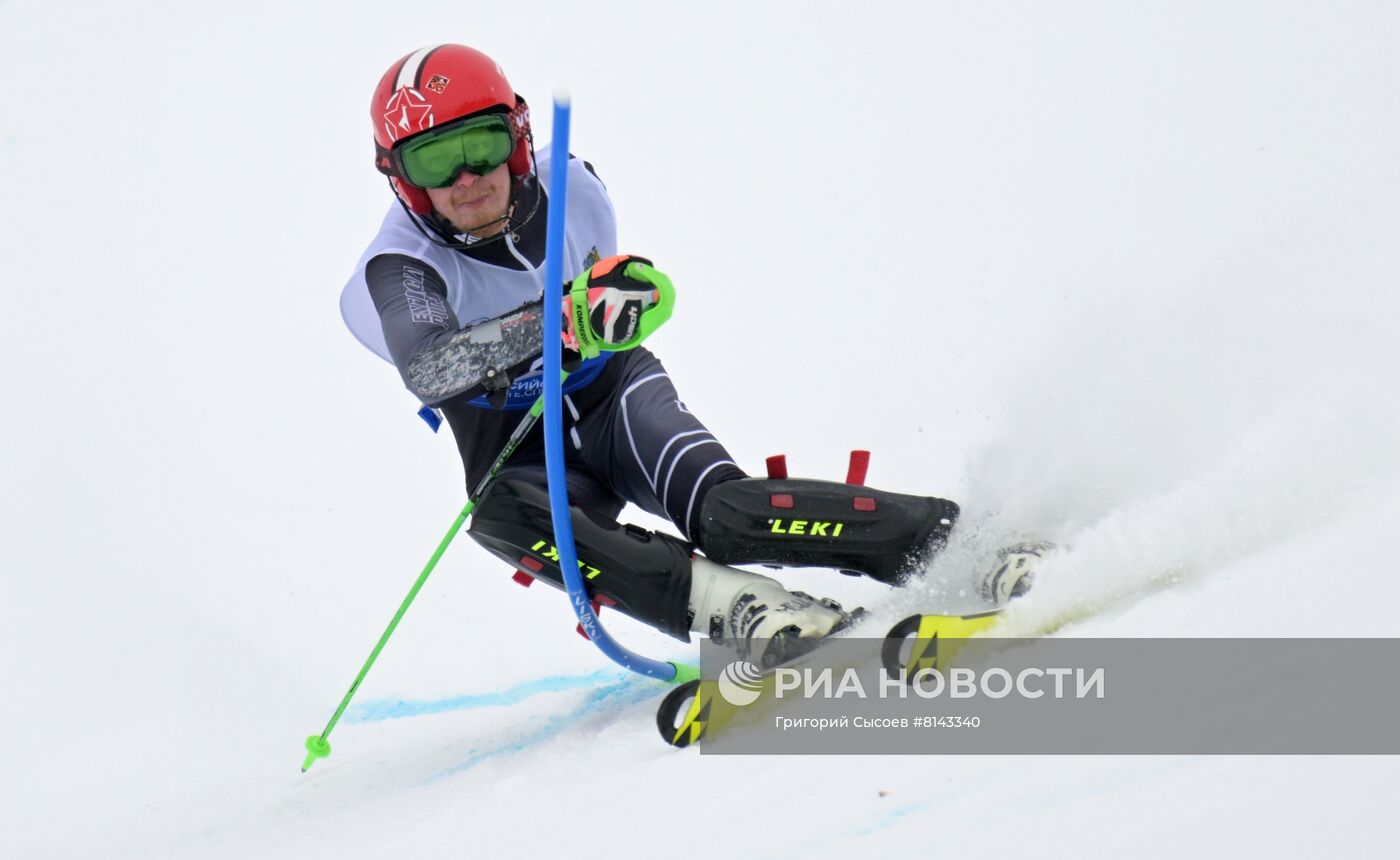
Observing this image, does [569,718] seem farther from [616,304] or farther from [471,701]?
[616,304]

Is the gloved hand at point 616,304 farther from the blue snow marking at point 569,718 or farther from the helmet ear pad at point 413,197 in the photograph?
the blue snow marking at point 569,718

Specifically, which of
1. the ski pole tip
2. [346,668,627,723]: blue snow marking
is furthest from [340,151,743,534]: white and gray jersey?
[346,668,627,723]: blue snow marking

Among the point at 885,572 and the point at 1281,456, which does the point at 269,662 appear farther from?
the point at 1281,456

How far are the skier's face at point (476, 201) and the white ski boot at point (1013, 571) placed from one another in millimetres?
1466

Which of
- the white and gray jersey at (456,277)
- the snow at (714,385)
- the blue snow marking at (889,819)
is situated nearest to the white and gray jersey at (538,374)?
the white and gray jersey at (456,277)

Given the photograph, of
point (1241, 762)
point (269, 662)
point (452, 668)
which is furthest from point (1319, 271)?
point (269, 662)

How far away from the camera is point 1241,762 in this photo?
1526 millimetres

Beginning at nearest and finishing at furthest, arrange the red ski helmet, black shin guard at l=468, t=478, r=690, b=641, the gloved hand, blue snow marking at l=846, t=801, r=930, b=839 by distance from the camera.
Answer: blue snow marking at l=846, t=801, r=930, b=839 < the gloved hand < black shin guard at l=468, t=478, r=690, b=641 < the red ski helmet

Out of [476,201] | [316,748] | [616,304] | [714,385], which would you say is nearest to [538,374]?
[476,201]

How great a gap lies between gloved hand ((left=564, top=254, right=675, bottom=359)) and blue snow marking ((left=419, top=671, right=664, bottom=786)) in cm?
106

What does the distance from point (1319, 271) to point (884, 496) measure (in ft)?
5.62

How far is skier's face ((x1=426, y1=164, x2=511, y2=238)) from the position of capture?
2998 millimetres

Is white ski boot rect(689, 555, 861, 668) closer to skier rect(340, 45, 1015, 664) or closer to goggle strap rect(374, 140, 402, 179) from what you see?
skier rect(340, 45, 1015, 664)

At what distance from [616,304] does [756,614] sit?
743 mm
